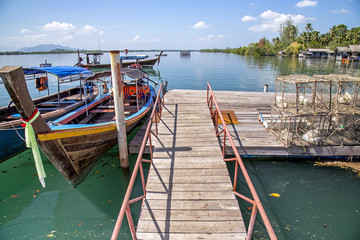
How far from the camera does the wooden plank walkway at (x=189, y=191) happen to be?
360cm

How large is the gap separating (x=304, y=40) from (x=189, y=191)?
95.3 metres

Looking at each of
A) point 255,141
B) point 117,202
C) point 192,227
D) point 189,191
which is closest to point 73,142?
point 117,202

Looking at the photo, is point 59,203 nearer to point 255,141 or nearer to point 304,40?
point 255,141

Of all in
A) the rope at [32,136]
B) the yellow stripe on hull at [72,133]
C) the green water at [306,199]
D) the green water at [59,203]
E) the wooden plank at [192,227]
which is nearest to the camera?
the wooden plank at [192,227]

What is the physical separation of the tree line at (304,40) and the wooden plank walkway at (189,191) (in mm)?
73471

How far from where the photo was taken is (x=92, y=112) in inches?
374

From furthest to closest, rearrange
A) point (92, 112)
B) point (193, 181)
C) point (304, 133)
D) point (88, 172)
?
point (92, 112) < point (304, 133) < point (88, 172) < point (193, 181)

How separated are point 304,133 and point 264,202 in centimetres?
369

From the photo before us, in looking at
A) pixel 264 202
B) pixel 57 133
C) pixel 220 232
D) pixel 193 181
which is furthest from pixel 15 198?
pixel 264 202

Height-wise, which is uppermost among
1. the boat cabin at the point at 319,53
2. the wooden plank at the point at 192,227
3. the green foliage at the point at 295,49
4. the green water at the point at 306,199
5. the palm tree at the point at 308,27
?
the palm tree at the point at 308,27

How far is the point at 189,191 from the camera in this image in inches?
175

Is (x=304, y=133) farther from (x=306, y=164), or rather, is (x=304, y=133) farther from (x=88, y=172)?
(x=88, y=172)

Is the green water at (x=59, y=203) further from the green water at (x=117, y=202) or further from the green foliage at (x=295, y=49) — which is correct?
the green foliage at (x=295, y=49)

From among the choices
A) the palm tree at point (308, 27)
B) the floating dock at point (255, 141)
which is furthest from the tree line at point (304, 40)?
the floating dock at point (255, 141)
